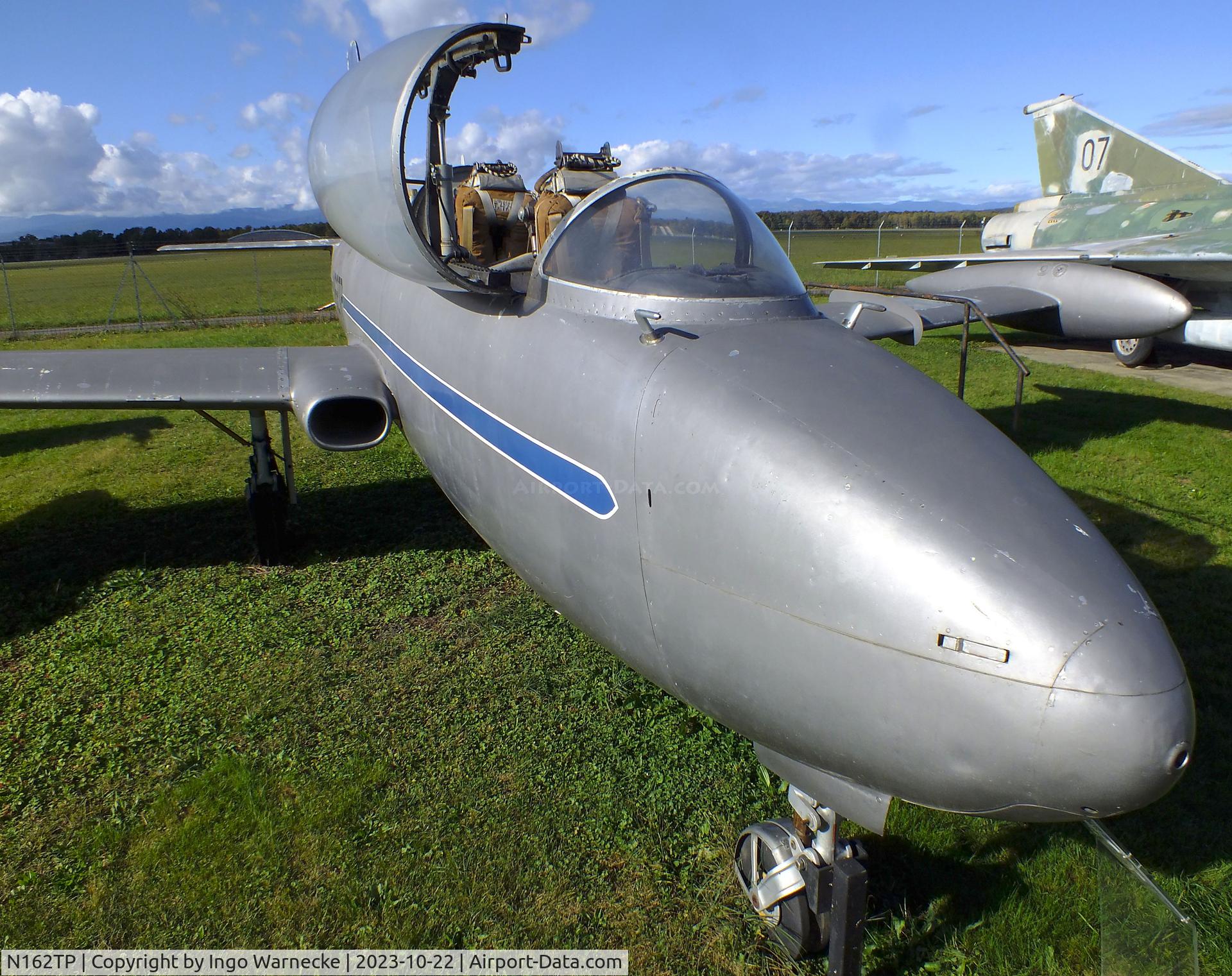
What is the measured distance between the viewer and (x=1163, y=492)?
23.2 ft

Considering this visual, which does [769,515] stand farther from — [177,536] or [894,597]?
[177,536]

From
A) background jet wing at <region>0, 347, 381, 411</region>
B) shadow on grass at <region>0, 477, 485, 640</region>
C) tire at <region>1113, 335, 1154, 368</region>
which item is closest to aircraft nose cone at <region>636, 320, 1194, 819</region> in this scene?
background jet wing at <region>0, 347, 381, 411</region>

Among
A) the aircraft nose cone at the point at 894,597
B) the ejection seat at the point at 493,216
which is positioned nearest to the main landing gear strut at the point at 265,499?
the ejection seat at the point at 493,216

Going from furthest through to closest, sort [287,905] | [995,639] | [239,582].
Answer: [239,582], [287,905], [995,639]

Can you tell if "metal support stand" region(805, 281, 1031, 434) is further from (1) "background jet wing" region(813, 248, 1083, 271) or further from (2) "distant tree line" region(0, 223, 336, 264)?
(2) "distant tree line" region(0, 223, 336, 264)

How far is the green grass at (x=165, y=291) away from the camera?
21953 mm

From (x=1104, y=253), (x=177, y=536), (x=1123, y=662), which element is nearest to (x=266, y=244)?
(x=177, y=536)

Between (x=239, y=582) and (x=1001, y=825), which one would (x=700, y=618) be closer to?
(x=1001, y=825)

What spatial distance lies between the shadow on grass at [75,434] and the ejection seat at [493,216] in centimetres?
583

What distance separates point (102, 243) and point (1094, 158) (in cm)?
4483

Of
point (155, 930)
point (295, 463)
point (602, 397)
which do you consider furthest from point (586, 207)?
point (295, 463)

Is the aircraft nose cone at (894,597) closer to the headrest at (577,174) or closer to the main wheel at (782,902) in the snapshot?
the main wheel at (782,902)

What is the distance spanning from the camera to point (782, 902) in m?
2.71

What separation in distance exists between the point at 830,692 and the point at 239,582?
4.75 meters
